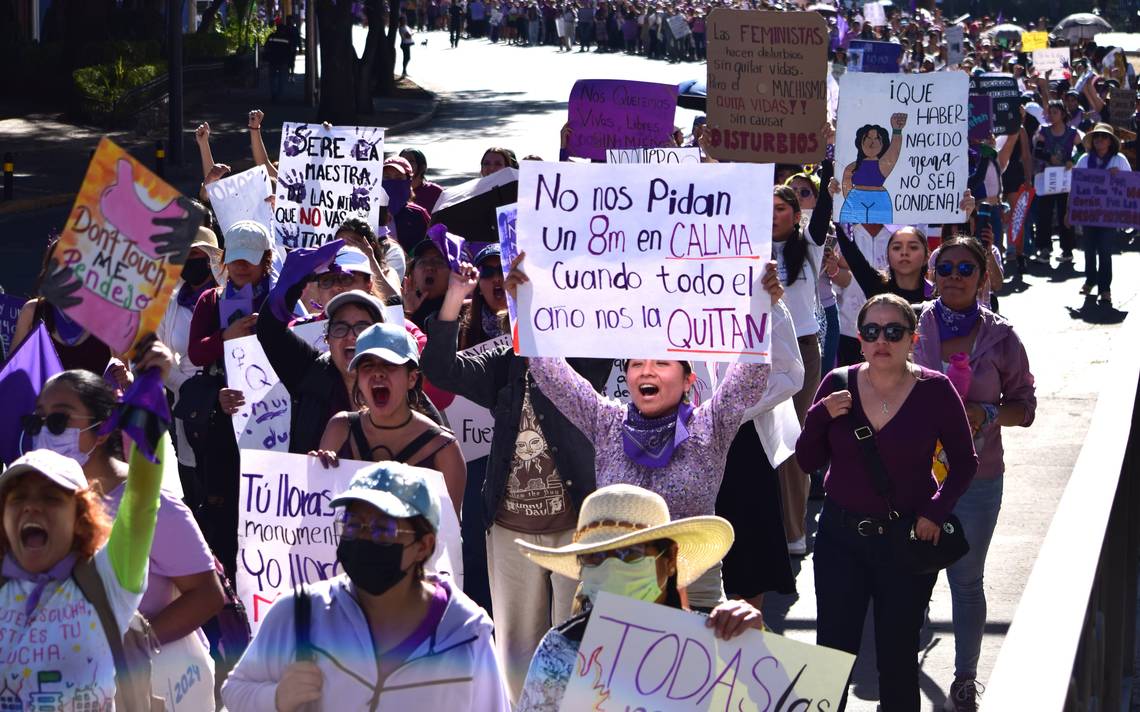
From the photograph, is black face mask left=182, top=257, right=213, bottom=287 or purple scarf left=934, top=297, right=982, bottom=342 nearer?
purple scarf left=934, top=297, right=982, bottom=342

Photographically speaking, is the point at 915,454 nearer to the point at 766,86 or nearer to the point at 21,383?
the point at 21,383

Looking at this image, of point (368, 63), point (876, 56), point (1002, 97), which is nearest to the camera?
point (876, 56)

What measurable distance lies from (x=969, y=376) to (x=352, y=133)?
14.9ft

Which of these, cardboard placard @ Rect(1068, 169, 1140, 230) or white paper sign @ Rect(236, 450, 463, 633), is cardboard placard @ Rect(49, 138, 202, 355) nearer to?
white paper sign @ Rect(236, 450, 463, 633)

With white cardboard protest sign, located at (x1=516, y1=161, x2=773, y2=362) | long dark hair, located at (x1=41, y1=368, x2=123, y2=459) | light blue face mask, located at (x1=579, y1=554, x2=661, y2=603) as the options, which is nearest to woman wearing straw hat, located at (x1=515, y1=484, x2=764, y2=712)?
light blue face mask, located at (x1=579, y1=554, x2=661, y2=603)

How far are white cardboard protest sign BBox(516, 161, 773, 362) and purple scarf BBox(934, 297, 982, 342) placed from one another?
147 centimetres

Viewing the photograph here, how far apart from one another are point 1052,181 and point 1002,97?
2.28 meters

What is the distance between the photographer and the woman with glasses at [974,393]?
6902mm

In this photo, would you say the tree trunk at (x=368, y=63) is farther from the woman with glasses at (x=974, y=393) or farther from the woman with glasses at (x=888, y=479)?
the woman with glasses at (x=888, y=479)

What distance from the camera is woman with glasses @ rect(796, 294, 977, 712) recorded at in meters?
6.14

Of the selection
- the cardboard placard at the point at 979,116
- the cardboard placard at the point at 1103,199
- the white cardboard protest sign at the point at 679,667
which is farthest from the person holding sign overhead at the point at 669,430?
the cardboard placard at the point at 1103,199

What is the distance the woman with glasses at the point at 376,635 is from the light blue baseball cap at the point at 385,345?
1.49 metres

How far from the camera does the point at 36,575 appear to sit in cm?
418

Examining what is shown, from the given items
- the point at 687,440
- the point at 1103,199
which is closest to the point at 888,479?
the point at 687,440
